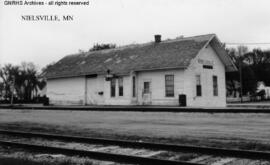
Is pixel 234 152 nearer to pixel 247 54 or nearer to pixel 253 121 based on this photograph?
pixel 253 121

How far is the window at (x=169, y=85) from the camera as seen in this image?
80.3 feet

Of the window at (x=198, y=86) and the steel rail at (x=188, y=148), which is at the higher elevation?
the window at (x=198, y=86)

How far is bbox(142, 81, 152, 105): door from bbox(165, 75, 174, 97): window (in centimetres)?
154

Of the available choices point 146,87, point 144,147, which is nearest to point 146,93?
point 146,87

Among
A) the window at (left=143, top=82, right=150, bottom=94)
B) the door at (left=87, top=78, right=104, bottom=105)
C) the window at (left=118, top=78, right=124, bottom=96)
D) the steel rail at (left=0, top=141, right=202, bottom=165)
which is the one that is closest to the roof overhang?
the window at (left=143, top=82, right=150, bottom=94)

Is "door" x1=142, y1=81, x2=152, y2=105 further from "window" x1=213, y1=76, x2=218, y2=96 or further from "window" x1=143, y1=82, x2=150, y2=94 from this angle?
"window" x1=213, y1=76, x2=218, y2=96

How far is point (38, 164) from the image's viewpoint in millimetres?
6047

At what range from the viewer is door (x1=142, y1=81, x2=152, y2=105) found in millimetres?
25594

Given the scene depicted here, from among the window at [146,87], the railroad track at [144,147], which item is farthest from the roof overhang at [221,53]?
the railroad track at [144,147]

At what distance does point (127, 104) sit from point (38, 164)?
20301 millimetres

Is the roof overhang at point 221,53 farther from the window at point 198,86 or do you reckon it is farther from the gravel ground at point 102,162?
the gravel ground at point 102,162

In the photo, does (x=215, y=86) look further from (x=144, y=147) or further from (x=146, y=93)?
(x=144, y=147)

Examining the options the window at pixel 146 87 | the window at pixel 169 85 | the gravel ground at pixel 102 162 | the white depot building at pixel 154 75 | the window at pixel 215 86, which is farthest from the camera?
the window at pixel 215 86

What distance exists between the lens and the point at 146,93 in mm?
25828
